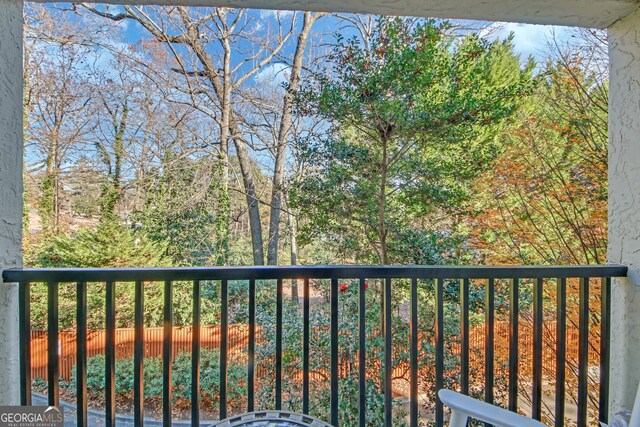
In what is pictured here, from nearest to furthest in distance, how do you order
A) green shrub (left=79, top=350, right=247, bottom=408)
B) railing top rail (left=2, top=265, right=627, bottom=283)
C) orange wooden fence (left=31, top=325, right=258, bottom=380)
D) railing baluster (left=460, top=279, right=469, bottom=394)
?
1. railing top rail (left=2, top=265, right=627, bottom=283)
2. railing baluster (left=460, top=279, right=469, bottom=394)
3. green shrub (left=79, top=350, right=247, bottom=408)
4. orange wooden fence (left=31, top=325, right=258, bottom=380)

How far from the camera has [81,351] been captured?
4.59 ft

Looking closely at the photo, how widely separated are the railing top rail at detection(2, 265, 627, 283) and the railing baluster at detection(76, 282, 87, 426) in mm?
116

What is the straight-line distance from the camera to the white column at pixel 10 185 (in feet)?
4.45

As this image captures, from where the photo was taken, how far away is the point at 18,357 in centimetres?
140

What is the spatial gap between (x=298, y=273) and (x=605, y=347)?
159cm

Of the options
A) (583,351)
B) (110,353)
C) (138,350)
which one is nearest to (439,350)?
(583,351)

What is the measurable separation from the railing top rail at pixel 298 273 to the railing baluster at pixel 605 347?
104 millimetres

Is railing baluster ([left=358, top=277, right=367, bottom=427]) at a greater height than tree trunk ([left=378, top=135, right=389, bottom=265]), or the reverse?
tree trunk ([left=378, top=135, right=389, bottom=265])

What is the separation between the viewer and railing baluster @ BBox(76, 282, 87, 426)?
4.59 ft

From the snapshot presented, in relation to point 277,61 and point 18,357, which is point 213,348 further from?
point 277,61

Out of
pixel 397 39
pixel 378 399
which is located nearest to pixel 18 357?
pixel 378 399

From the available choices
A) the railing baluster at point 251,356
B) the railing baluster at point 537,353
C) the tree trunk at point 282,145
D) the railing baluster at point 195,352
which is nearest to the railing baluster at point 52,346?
the railing baluster at point 195,352

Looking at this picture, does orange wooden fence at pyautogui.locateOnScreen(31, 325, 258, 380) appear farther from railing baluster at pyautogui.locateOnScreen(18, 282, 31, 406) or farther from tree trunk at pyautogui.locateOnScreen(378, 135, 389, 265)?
railing baluster at pyautogui.locateOnScreen(18, 282, 31, 406)

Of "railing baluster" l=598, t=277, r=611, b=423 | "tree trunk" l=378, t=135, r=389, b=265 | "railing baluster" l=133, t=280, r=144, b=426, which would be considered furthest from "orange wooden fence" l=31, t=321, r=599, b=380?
"railing baluster" l=133, t=280, r=144, b=426
